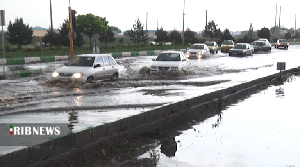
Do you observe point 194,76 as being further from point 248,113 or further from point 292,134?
point 292,134

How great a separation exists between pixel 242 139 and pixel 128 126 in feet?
8.33

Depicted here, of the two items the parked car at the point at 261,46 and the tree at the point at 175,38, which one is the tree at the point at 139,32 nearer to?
the tree at the point at 175,38

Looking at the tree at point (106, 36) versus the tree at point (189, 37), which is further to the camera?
the tree at point (189, 37)

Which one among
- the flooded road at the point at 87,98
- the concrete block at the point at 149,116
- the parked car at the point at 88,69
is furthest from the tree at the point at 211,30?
the concrete block at the point at 149,116

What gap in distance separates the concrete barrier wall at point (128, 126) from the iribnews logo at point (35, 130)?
0.84 m

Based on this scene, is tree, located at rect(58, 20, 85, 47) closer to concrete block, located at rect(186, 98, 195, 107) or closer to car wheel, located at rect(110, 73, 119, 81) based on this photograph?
car wheel, located at rect(110, 73, 119, 81)

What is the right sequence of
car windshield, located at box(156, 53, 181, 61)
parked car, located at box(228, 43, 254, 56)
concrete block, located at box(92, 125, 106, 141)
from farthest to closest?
parked car, located at box(228, 43, 254, 56) < car windshield, located at box(156, 53, 181, 61) < concrete block, located at box(92, 125, 106, 141)

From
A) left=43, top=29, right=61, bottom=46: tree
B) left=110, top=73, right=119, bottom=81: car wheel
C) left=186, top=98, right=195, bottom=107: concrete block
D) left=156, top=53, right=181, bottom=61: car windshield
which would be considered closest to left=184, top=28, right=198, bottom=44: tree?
left=43, top=29, right=61, bottom=46: tree

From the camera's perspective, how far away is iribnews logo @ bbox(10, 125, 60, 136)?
25.3 ft

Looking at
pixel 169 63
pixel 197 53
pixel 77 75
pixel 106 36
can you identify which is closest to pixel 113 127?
pixel 77 75

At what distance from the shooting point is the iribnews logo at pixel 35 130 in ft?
25.3

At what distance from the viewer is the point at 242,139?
8.64m

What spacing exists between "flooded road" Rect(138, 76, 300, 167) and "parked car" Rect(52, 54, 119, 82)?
6182 mm

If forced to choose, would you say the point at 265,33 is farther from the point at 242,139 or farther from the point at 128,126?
the point at 128,126
